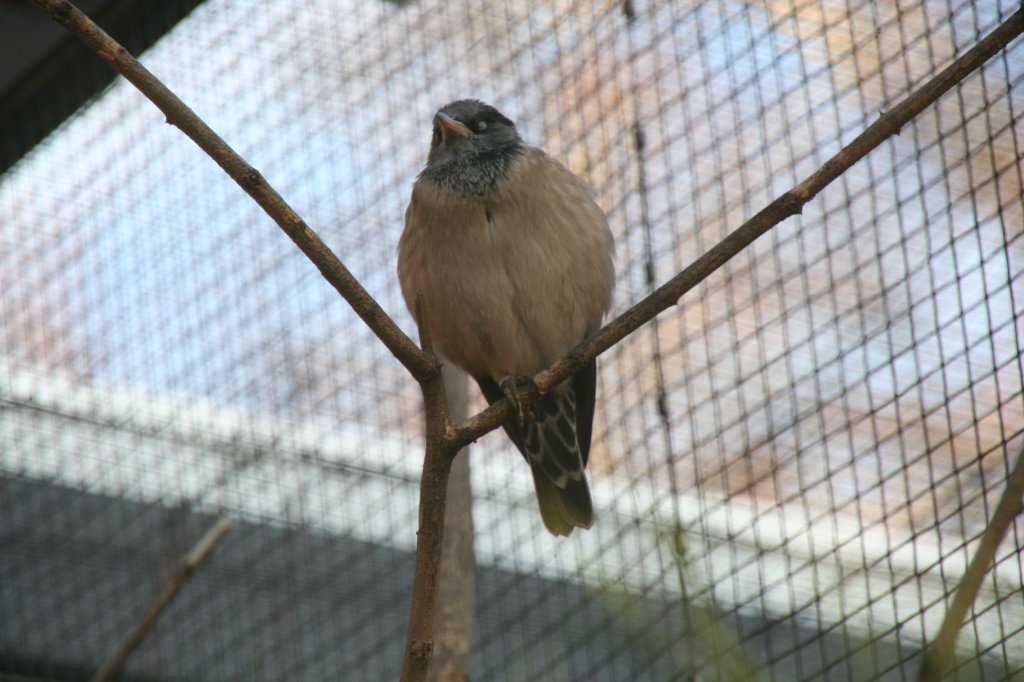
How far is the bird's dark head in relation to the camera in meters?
2.85

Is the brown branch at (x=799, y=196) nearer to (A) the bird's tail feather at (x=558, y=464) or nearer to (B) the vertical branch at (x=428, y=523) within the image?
(B) the vertical branch at (x=428, y=523)

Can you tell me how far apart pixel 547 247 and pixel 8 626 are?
7.56ft

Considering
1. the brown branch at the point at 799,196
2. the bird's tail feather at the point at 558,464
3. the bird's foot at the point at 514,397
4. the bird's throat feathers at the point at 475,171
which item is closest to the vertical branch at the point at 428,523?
the brown branch at the point at 799,196

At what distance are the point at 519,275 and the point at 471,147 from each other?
0.40m

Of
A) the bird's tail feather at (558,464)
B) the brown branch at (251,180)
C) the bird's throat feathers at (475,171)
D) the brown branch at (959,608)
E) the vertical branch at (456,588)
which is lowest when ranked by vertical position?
the brown branch at (959,608)

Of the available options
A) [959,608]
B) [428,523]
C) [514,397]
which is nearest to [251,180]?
[428,523]

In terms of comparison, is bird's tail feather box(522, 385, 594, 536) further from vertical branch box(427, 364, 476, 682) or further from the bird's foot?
the bird's foot

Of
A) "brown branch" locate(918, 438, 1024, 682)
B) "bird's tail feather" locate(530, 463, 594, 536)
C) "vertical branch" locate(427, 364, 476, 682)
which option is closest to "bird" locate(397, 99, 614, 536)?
"bird's tail feather" locate(530, 463, 594, 536)

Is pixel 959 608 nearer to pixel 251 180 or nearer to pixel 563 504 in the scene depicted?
pixel 251 180

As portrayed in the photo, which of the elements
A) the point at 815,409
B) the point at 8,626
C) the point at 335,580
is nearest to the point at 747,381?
the point at 815,409

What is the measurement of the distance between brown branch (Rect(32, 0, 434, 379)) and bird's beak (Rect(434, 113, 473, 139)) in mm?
1229

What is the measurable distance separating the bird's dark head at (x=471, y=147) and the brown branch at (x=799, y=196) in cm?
94

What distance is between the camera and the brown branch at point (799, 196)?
Answer: 1.82 meters

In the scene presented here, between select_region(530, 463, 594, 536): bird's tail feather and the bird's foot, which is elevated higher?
the bird's foot
